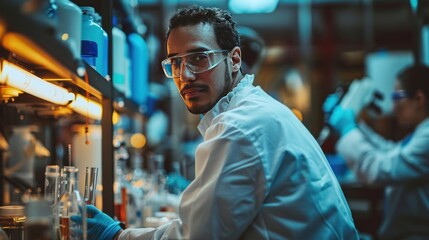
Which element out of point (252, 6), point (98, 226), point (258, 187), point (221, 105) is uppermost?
point (252, 6)

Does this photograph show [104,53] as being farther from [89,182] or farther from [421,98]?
[421,98]

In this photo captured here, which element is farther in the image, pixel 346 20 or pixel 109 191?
pixel 346 20

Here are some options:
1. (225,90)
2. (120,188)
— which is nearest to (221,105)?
(225,90)

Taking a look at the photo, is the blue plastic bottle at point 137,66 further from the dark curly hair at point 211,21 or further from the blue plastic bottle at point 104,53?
the dark curly hair at point 211,21

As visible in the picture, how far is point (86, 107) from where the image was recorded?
183cm

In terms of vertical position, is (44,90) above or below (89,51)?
below

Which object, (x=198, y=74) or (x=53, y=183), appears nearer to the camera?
(x=53, y=183)

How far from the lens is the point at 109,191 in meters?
1.92

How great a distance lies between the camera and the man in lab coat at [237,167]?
1.35m

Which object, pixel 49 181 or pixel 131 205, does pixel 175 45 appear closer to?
pixel 49 181

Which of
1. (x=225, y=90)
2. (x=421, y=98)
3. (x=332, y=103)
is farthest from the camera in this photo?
(x=332, y=103)

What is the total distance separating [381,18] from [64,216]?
21.4ft

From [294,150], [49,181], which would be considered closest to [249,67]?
[294,150]

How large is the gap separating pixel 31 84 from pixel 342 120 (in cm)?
241
